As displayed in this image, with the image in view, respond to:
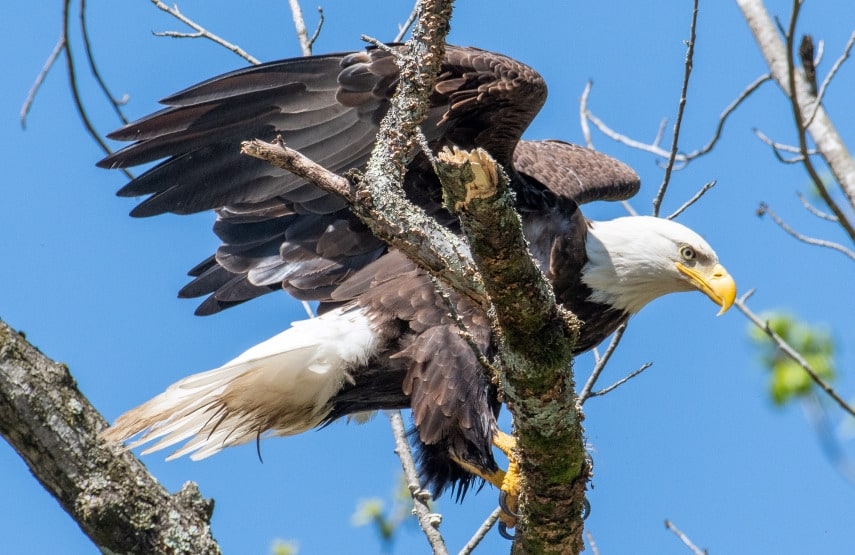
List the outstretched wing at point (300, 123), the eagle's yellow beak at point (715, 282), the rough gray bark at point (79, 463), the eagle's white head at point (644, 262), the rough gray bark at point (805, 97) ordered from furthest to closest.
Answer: the eagle's white head at point (644, 262)
the eagle's yellow beak at point (715, 282)
the outstretched wing at point (300, 123)
the rough gray bark at point (805, 97)
the rough gray bark at point (79, 463)

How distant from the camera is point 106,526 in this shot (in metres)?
2.71

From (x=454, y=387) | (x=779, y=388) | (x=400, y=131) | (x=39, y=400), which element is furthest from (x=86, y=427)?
(x=779, y=388)

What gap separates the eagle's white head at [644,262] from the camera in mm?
4039

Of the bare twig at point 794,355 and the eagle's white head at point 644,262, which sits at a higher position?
the eagle's white head at point 644,262

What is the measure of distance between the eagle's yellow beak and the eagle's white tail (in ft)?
4.23

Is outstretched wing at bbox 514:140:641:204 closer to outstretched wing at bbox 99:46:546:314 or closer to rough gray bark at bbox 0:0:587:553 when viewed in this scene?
outstretched wing at bbox 99:46:546:314

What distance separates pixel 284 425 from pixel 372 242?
0.84 m

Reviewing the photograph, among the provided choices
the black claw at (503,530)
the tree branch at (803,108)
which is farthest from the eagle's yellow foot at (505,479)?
the tree branch at (803,108)

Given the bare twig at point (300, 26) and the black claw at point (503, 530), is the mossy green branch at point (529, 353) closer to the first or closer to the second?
the black claw at point (503, 530)

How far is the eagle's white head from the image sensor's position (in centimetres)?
404

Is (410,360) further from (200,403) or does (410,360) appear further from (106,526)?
(106,526)

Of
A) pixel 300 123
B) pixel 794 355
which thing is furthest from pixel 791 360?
pixel 300 123

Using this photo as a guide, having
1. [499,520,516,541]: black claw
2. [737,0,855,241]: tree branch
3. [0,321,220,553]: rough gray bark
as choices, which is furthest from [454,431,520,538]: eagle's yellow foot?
[737,0,855,241]: tree branch

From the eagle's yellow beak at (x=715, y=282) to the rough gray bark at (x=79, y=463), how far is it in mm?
2103
